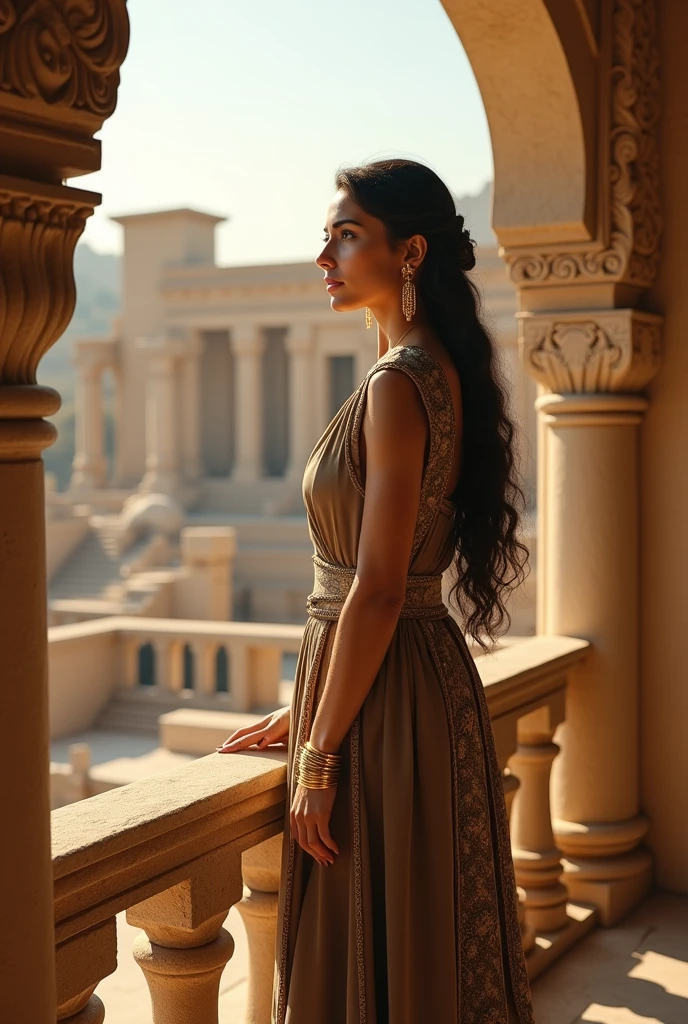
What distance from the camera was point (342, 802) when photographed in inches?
85.5

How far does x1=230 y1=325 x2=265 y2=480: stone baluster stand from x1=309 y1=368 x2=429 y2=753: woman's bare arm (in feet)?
90.2

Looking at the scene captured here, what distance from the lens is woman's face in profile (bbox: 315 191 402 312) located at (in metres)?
2.20

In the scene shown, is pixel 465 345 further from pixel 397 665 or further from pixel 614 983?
pixel 614 983

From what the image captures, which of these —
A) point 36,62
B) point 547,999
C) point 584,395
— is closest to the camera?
point 36,62

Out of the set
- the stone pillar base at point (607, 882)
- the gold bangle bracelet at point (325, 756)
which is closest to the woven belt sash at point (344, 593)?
the gold bangle bracelet at point (325, 756)

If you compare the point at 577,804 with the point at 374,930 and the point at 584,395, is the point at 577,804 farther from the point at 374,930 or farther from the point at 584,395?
the point at 374,930

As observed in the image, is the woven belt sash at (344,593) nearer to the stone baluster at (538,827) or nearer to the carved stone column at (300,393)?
the stone baluster at (538,827)

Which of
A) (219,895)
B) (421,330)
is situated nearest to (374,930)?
(219,895)

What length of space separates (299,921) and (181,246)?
29895 millimetres

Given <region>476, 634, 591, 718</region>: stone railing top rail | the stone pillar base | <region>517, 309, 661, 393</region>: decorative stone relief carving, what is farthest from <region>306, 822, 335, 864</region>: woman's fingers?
<region>517, 309, 661, 393</region>: decorative stone relief carving

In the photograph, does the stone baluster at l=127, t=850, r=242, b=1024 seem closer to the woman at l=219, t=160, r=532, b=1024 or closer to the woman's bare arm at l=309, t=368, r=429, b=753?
the woman at l=219, t=160, r=532, b=1024

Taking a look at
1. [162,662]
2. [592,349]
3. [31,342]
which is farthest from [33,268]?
[162,662]

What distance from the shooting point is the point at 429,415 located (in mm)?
2098

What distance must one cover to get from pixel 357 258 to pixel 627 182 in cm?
195
